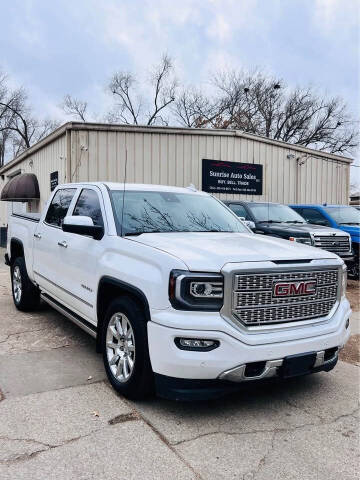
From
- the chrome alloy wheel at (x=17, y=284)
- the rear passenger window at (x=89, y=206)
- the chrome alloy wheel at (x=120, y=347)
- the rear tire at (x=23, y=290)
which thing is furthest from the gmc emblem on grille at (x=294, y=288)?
the chrome alloy wheel at (x=17, y=284)

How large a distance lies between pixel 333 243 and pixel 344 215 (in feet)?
8.75

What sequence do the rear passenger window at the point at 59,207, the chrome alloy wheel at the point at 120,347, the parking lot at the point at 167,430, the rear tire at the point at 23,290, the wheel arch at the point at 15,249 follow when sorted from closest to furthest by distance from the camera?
the parking lot at the point at 167,430, the chrome alloy wheel at the point at 120,347, the rear passenger window at the point at 59,207, the rear tire at the point at 23,290, the wheel arch at the point at 15,249

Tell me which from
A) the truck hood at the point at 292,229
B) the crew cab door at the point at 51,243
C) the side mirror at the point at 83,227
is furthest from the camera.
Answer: the truck hood at the point at 292,229

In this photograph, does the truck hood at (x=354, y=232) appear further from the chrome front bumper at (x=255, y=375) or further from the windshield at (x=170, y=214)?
the chrome front bumper at (x=255, y=375)

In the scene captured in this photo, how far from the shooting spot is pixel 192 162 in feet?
46.9

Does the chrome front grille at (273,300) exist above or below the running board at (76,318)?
above

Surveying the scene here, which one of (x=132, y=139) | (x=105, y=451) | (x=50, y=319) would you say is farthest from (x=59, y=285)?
(x=132, y=139)

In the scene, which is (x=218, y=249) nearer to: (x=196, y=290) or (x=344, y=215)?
(x=196, y=290)

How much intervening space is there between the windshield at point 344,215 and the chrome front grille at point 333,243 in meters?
1.80

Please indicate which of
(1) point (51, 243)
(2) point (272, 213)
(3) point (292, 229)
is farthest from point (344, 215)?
(1) point (51, 243)

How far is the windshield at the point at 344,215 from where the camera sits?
453 inches

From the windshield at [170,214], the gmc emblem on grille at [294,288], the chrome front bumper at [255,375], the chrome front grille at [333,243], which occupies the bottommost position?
the chrome front bumper at [255,375]

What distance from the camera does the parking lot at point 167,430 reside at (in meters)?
2.64

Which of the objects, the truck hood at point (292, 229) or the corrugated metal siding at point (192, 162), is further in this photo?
the corrugated metal siding at point (192, 162)
